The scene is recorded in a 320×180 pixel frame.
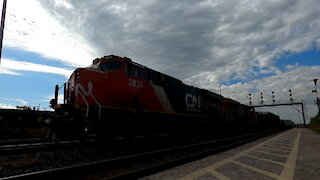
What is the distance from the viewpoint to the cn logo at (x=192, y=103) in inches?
631

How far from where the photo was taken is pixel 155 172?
590cm

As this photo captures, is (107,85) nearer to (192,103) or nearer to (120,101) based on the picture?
(120,101)

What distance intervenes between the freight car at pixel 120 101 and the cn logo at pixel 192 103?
184 mm

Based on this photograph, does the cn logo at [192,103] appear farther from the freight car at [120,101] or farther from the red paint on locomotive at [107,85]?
the red paint on locomotive at [107,85]

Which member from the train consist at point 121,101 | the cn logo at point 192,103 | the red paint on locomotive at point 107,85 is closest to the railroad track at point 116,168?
the train consist at point 121,101

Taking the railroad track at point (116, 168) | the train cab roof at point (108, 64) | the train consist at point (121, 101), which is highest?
the train cab roof at point (108, 64)

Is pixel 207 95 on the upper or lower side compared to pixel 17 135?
upper

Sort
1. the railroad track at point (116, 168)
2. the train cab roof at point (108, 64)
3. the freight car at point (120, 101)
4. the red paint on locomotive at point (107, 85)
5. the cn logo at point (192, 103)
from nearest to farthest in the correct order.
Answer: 1. the railroad track at point (116, 168)
2. the freight car at point (120, 101)
3. the red paint on locomotive at point (107, 85)
4. the train cab roof at point (108, 64)
5. the cn logo at point (192, 103)

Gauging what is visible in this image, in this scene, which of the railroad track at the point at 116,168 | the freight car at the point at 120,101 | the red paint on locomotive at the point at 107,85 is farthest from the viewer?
the red paint on locomotive at the point at 107,85

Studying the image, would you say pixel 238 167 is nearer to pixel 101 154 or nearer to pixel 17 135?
pixel 101 154

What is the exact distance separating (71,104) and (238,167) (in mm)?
6360

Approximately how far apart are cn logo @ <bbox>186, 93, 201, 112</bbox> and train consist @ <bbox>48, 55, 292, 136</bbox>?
131mm

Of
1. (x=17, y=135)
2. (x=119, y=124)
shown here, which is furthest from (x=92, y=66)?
(x=17, y=135)

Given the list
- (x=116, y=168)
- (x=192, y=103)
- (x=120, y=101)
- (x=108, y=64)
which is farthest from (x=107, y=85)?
(x=192, y=103)
